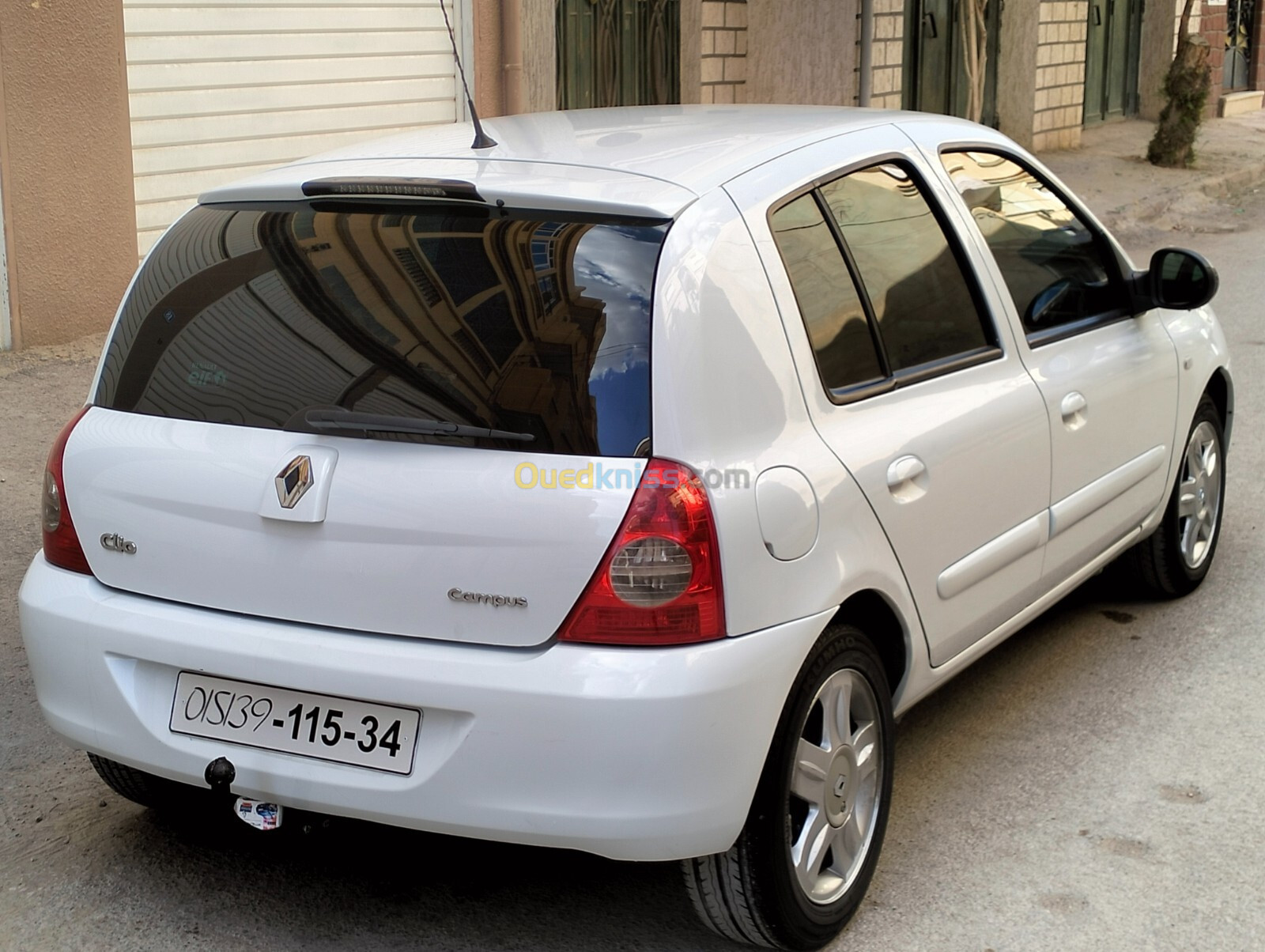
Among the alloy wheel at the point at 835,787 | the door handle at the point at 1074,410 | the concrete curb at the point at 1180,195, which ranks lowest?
the concrete curb at the point at 1180,195

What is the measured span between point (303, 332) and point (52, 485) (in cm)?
69

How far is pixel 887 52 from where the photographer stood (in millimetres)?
16703

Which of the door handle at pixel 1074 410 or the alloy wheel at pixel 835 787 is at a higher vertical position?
the door handle at pixel 1074 410

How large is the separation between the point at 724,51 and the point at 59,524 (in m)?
12.7

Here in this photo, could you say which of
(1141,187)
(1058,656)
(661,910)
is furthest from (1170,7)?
(661,910)

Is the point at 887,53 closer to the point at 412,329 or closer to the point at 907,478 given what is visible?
the point at 907,478

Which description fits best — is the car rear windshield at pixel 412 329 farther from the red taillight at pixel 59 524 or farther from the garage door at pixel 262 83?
the garage door at pixel 262 83

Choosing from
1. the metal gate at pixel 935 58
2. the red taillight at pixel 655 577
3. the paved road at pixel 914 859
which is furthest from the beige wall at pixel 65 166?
the metal gate at pixel 935 58

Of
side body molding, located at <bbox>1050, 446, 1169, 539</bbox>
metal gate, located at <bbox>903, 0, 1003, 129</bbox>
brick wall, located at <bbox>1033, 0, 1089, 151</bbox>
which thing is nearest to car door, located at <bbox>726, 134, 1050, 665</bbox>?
side body molding, located at <bbox>1050, 446, 1169, 539</bbox>

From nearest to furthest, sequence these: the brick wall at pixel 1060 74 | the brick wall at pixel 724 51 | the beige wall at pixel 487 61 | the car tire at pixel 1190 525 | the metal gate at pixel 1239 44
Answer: the car tire at pixel 1190 525 < the beige wall at pixel 487 61 < the brick wall at pixel 724 51 < the brick wall at pixel 1060 74 < the metal gate at pixel 1239 44

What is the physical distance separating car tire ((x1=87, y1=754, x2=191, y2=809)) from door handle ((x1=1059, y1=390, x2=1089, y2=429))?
2392 mm

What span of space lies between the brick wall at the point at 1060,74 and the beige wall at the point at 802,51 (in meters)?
4.72

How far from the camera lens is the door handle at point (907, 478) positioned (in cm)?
332

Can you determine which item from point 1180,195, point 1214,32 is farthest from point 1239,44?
point 1180,195
